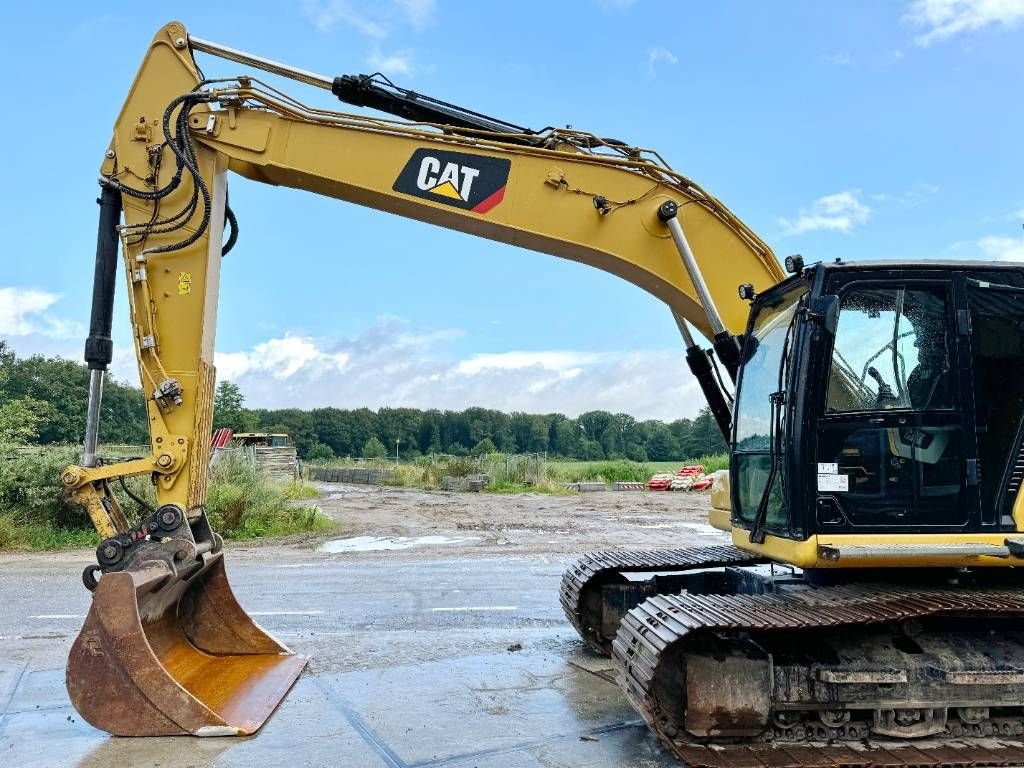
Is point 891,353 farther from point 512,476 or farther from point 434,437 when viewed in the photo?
point 434,437

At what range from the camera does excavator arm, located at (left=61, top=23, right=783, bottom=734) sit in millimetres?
5746

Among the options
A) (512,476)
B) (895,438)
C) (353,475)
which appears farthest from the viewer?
(353,475)

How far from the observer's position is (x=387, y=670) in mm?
6219

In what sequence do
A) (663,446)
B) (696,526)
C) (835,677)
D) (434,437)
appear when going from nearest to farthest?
(835,677) < (696,526) < (663,446) < (434,437)

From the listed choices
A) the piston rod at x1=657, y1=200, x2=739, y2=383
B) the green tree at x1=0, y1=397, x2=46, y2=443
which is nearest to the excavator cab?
the piston rod at x1=657, y1=200, x2=739, y2=383

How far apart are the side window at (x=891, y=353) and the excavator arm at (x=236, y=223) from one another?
1.17 metres

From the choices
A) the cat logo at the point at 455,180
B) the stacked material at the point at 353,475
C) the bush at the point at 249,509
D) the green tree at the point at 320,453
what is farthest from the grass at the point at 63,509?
the green tree at the point at 320,453

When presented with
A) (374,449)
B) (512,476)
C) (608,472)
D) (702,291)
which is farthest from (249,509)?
(374,449)

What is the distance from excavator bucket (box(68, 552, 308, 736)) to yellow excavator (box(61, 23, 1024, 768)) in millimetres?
16

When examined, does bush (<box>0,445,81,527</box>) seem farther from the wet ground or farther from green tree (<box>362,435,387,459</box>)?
green tree (<box>362,435,387,459</box>)

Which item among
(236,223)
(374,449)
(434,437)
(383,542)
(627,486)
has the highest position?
(236,223)

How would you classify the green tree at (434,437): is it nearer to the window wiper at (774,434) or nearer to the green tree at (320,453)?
the green tree at (320,453)

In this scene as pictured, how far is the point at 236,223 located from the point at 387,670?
3423 millimetres

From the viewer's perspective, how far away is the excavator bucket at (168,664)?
4.77 meters
